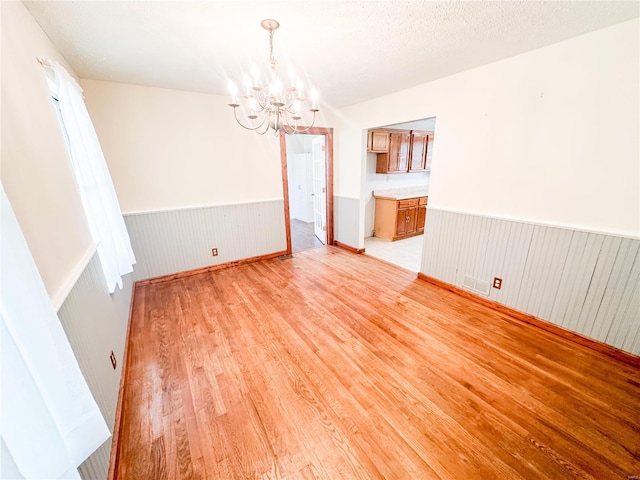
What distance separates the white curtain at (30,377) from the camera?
2.11 ft

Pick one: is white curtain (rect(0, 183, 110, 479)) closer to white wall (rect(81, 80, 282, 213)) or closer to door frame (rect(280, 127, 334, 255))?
white wall (rect(81, 80, 282, 213))

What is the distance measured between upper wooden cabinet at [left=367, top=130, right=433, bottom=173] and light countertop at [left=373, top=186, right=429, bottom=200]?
0.41 metres

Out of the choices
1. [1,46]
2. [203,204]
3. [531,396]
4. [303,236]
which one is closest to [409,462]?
[531,396]

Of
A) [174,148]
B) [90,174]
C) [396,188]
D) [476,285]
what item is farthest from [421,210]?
[90,174]

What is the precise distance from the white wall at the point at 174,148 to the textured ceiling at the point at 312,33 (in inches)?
13.8

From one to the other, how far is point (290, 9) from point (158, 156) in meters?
2.53

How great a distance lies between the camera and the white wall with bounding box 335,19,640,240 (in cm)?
189

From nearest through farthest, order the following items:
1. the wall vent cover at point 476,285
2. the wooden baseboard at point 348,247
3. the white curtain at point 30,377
→ the white curtain at point 30,377 < the wall vent cover at point 476,285 < the wooden baseboard at point 348,247

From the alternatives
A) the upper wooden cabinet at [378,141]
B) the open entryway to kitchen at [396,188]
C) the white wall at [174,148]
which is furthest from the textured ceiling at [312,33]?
the open entryway to kitchen at [396,188]

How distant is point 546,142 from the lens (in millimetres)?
2244

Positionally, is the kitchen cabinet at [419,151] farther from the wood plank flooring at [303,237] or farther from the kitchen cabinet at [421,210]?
the wood plank flooring at [303,237]

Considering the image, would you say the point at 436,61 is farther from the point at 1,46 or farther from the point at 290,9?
the point at 1,46

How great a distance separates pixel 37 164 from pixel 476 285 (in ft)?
12.1

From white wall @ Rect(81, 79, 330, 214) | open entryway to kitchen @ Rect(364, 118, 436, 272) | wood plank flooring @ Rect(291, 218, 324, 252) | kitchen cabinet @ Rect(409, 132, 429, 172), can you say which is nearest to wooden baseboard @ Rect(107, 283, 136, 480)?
white wall @ Rect(81, 79, 330, 214)
